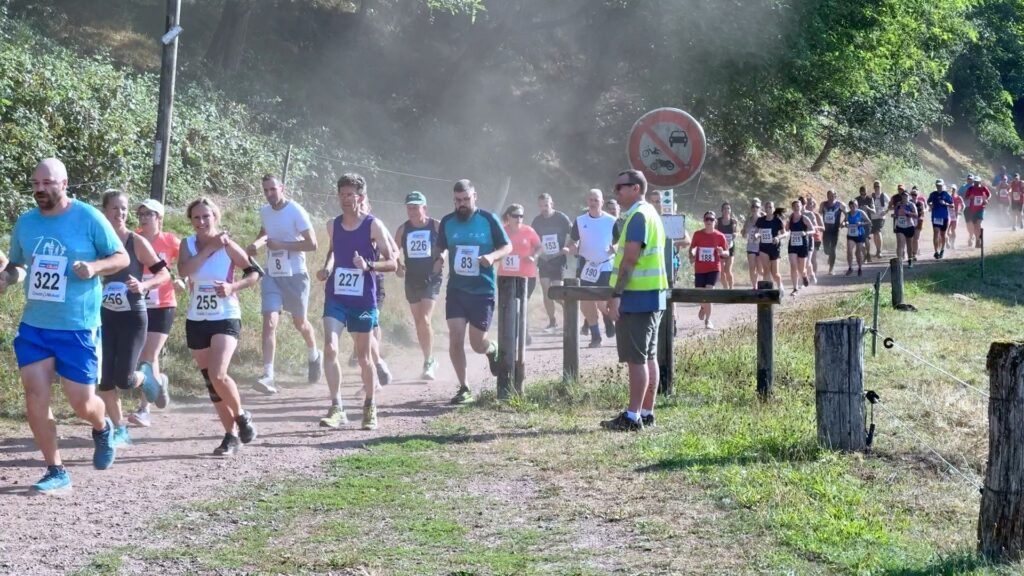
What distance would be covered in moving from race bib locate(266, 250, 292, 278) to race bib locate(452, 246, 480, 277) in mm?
1774

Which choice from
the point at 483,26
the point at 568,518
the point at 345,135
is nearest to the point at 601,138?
the point at 483,26

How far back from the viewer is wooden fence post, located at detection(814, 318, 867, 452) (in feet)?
28.2

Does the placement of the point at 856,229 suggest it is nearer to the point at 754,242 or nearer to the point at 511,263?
the point at 754,242

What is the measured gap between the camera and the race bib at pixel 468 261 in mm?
11586

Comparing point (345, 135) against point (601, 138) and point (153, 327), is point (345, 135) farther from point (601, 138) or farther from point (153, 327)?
point (153, 327)

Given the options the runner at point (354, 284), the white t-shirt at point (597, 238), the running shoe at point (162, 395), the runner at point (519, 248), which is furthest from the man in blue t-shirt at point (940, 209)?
the running shoe at point (162, 395)

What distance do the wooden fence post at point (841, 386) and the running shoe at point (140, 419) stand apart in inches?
220

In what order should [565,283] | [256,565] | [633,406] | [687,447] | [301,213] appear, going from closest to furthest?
1. [256,565]
2. [687,447]
3. [633,406]
4. [301,213]
5. [565,283]

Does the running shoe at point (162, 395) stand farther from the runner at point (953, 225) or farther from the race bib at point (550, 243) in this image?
the runner at point (953, 225)

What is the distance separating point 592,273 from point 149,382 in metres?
6.29

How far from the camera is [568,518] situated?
709cm

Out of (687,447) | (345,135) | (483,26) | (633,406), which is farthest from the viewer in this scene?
(483,26)

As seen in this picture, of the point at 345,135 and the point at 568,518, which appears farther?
the point at 345,135

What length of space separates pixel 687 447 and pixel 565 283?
12.7ft
